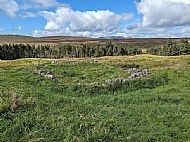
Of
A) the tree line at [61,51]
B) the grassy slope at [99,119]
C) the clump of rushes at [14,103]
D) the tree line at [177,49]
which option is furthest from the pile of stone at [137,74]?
the tree line at [61,51]

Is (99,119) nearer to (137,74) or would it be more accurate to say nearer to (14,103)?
(14,103)

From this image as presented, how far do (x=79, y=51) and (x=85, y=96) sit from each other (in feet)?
500

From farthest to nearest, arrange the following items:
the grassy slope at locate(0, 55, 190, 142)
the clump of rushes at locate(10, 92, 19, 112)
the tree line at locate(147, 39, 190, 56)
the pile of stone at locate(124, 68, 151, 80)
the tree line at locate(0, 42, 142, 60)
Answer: the tree line at locate(0, 42, 142, 60) < the tree line at locate(147, 39, 190, 56) < the pile of stone at locate(124, 68, 151, 80) < the clump of rushes at locate(10, 92, 19, 112) < the grassy slope at locate(0, 55, 190, 142)

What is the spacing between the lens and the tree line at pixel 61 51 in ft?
547

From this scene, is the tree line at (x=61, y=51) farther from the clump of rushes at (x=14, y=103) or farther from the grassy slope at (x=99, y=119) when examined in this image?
the clump of rushes at (x=14, y=103)

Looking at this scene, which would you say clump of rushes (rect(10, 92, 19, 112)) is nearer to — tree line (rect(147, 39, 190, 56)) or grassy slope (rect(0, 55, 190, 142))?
grassy slope (rect(0, 55, 190, 142))

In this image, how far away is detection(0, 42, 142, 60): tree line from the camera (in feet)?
547

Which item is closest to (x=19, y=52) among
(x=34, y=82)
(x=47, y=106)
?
(x=34, y=82)

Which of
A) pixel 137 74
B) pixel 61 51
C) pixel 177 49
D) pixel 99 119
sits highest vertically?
pixel 99 119

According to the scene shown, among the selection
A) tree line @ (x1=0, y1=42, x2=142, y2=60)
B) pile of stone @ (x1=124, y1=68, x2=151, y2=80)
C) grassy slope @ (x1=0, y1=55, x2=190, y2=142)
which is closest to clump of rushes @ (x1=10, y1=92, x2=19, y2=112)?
grassy slope @ (x1=0, y1=55, x2=190, y2=142)

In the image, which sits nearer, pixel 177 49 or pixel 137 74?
pixel 137 74

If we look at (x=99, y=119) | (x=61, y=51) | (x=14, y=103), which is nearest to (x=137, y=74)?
(x=99, y=119)

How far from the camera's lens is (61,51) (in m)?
186

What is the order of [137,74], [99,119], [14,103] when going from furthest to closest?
[137,74]
[14,103]
[99,119]
